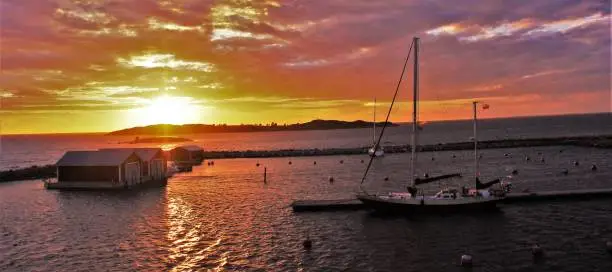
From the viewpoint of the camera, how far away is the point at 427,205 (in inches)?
1650

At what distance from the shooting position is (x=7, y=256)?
3294 cm

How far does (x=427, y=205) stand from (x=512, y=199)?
37.8ft

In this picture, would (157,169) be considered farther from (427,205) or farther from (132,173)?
(427,205)

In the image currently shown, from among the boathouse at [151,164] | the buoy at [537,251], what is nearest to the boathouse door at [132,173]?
the boathouse at [151,164]

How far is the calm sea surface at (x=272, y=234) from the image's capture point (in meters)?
30.0

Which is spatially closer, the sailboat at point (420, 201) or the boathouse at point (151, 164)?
the sailboat at point (420, 201)

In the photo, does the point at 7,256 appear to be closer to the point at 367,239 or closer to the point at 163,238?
the point at 163,238

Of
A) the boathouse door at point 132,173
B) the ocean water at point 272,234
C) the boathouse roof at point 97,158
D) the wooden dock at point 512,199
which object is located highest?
the boathouse roof at point 97,158

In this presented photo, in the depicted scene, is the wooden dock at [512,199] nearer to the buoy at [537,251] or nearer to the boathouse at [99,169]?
the buoy at [537,251]

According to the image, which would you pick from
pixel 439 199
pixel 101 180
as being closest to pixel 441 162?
pixel 439 199

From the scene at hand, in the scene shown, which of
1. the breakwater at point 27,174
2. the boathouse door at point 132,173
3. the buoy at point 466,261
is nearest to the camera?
the buoy at point 466,261

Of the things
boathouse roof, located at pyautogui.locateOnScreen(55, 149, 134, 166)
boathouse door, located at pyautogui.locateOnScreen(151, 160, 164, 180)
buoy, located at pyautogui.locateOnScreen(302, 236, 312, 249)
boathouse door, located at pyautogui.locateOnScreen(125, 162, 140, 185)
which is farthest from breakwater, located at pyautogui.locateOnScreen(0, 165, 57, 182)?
buoy, located at pyautogui.locateOnScreen(302, 236, 312, 249)

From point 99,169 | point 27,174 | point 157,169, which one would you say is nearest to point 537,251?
point 99,169

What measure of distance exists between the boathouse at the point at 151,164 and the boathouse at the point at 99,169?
6.02 feet
